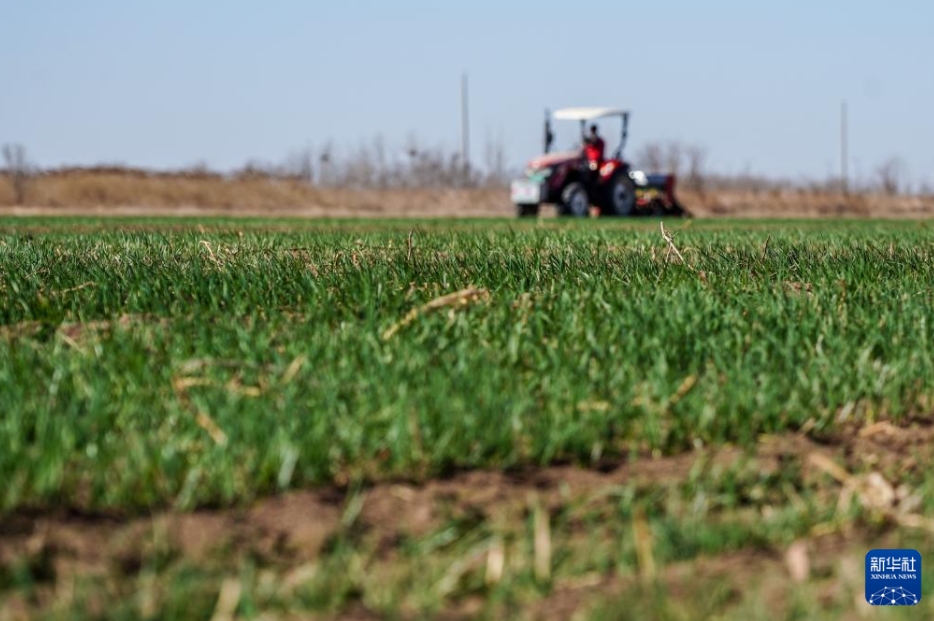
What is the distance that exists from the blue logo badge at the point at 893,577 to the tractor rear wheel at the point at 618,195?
25.6 meters

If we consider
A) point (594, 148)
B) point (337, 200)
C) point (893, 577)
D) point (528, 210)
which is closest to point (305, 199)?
point (337, 200)

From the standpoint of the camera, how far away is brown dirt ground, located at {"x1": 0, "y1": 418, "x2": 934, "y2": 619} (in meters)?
2.34

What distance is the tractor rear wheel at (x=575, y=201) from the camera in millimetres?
27578

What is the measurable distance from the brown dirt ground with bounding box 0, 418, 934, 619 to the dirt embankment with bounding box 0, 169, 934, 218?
1577 inches

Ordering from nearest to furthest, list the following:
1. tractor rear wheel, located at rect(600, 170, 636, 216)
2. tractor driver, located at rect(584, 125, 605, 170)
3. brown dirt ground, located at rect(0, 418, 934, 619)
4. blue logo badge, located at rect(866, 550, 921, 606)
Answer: blue logo badge, located at rect(866, 550, 921, 606) → brown dirt ground, located at rect(0, 418, 934, 619) → tractor driver, located at rect(584, 125, 605, 170) → tractor rear wheel, located at rect(600, 170, 636, 216)

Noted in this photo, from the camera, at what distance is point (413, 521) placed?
8.55 ft

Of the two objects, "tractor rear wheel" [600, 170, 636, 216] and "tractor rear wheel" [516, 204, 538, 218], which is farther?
"tractor rear wheel" [516, 204, 538, 218]

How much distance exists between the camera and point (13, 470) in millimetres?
2695

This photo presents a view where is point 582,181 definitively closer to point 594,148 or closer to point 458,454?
point 594,148

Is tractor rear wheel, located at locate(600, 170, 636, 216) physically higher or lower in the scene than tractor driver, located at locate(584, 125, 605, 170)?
lower

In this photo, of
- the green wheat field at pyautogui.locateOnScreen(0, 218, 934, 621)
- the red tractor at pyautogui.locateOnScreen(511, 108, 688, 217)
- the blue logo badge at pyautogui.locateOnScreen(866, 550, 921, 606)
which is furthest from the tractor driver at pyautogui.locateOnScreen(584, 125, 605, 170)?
the blue logo badge at pyautogui.locateOnScreen(866, 550, 921, 606)

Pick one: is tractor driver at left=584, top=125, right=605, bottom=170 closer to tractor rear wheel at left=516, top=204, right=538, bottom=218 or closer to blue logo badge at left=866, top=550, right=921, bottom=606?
tractor rear wheel at left=516, top=204, right=538, bottom=218

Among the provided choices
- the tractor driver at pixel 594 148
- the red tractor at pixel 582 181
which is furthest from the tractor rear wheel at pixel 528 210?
the tractor driver at pixel 594 148

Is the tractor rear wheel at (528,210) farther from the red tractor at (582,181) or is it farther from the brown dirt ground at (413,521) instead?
the brown dirt ground at (413,521)
